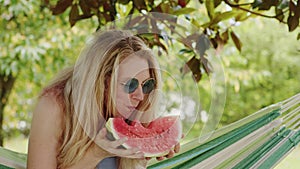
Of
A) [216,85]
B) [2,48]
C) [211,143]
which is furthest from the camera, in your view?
[2,48]

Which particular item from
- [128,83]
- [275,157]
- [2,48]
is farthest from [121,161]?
[2,48]

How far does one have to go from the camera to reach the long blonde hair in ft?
4.71

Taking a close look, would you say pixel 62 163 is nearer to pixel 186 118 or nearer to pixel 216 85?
pixel 186 118

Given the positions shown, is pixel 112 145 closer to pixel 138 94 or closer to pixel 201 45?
pixel 138 94

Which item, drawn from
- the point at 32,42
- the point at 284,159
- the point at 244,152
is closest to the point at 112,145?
the point at 244,152

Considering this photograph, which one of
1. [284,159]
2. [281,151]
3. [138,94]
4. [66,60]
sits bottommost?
[284,159]

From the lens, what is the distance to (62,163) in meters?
1.47

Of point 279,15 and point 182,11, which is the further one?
point 279,15

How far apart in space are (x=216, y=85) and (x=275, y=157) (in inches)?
12.1

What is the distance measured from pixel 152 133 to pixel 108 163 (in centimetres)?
17

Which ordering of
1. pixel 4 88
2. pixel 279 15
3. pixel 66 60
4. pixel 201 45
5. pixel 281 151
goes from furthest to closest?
pixel 4 88
pixel 66 60
pixel 279 15
pixel 281 151
pixel 201 45

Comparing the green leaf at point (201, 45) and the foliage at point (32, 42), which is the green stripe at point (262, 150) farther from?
the foliage at point (32, 42)

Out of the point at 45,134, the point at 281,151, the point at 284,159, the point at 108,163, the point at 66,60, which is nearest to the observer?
the point at 45,134

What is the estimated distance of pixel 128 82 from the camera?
1396mm
